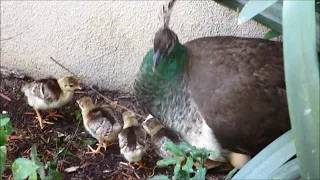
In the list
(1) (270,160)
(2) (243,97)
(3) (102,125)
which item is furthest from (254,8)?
(3) (102,125)

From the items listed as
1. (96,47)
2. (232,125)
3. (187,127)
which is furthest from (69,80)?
(232,125)

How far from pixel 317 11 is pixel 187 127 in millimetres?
629

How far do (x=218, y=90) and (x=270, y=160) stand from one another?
0.51 m

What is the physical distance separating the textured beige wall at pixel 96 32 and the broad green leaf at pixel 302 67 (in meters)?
1.19

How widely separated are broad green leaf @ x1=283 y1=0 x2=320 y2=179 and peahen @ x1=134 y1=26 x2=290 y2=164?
75 cm

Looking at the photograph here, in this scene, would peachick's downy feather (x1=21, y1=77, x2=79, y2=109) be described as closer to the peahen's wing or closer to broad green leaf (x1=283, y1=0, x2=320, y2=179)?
the peahen's wing

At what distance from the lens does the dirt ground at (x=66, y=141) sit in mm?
2428

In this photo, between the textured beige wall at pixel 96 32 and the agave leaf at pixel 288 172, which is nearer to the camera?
the agave leaf at pixel 288 172

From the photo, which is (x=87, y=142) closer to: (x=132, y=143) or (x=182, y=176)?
(x=132, y=143)

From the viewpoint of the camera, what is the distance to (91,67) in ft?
9.27

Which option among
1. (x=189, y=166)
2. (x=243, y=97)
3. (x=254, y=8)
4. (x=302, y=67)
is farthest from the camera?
(x=243, y=97)

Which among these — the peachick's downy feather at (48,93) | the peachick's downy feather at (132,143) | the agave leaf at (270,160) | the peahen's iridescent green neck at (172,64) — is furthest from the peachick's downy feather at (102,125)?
the agave leaf at (270,160)

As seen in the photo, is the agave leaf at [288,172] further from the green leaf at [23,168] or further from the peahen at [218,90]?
the green leaf at [23,168]

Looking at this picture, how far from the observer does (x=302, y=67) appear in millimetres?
1259
